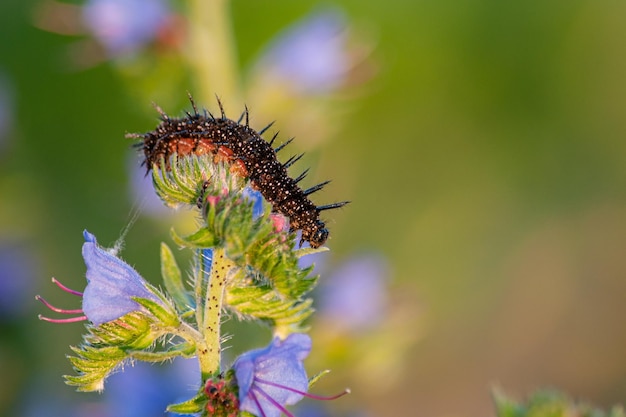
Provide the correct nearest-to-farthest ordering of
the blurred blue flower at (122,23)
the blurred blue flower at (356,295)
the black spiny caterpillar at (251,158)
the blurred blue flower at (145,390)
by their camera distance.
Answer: the black spiny caterpillar at (251,158)
the blurred blue flower at (145,390)
the blurred blue flower at (356,295)
the blurred blue flower at (122,23)

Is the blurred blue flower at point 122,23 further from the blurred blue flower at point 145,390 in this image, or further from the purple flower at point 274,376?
the purple flower at point 274,376

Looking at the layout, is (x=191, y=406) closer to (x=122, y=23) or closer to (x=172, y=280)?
(x=172, y=280)

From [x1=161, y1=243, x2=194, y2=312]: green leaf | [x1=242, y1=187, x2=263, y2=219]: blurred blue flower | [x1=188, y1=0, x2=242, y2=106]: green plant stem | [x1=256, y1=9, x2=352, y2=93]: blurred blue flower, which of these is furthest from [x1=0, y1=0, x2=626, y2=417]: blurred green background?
[x1=242, y1=187, x2=263, y2=219]: blurred blue flower

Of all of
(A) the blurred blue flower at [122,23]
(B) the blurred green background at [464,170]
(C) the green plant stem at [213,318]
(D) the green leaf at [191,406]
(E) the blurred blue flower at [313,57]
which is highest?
(B) the blurred green background at [464,170]

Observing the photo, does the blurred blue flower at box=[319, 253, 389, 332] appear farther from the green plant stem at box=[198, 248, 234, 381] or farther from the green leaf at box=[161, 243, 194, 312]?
the green plant stem at box=[198, 248, 234, 381]

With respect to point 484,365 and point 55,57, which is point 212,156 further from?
point 55,57

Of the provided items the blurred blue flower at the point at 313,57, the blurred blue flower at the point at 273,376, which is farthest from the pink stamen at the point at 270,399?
Answer: the blurred blue flower at the point at 313,57

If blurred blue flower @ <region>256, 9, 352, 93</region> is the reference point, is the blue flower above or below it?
below

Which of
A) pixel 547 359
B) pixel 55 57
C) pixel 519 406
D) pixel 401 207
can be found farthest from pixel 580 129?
pixel 519 406
